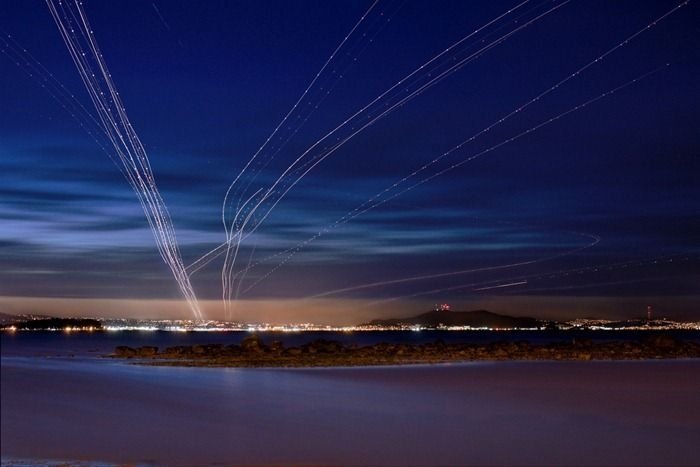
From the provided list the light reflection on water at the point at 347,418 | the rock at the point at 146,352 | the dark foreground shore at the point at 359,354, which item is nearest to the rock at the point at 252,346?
the dark foreground shore at the point at 359,354

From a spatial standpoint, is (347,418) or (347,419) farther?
(347,418)

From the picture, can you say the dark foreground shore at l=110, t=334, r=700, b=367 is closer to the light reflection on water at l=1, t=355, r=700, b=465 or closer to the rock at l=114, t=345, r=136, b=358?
the rock at l=114, t=345, r=136, b=358

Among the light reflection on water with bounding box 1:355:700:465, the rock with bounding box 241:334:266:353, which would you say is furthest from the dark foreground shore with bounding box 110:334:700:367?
the light reflection on water with bounding box 1:355:700:465

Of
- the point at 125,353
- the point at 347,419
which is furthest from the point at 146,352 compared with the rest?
the point at 347,419

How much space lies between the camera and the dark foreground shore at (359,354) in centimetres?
5231

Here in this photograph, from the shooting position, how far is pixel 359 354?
5859cm

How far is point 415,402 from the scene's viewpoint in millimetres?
29094

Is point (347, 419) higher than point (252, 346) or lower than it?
lower

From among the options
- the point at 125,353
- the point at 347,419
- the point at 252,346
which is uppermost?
the point at 252,346

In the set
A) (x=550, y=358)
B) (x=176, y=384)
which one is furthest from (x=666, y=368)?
(x=176, y=384)

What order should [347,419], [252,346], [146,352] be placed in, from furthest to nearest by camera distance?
[252,346] < [146,352] < [347,419]

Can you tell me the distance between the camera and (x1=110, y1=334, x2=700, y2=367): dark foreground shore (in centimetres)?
5231

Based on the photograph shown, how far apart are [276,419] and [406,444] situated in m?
5.88

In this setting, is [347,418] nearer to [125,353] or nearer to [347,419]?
[347,419]
